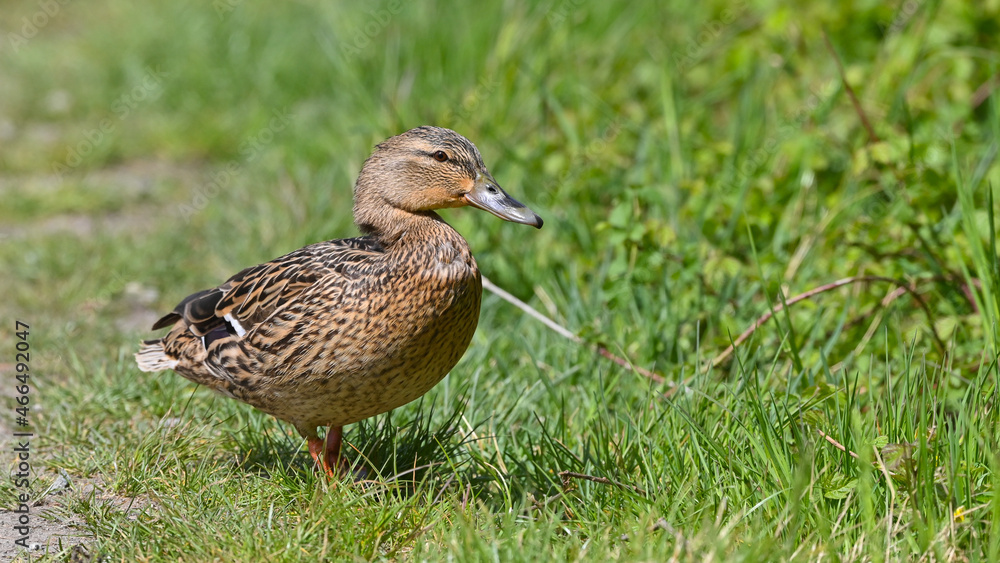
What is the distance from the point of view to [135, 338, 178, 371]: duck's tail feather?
3.85 meters

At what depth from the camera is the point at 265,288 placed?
370cm

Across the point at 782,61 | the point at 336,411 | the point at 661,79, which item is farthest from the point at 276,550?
the point at 782,61

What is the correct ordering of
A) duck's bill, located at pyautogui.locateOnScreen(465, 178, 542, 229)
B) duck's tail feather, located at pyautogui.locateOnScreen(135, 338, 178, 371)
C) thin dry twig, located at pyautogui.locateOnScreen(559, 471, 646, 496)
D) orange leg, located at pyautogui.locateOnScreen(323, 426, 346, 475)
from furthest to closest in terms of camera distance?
1. duck's tail feather, located at pyautogui.locateOnScreen(135, 338, 178, 371)
2. orange leg, located at pyautogui.locateOnScreen(323, 426, 346, 475)
3. duck's bill, located at pyautogui.locateOnScreen(465, 178, 542, 229)
4. thin dry twig, located at pyautogui.locateOnScreen(559, 471, 646, 496)

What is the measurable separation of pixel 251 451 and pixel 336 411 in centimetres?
52

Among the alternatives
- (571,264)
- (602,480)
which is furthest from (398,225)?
(571,264)

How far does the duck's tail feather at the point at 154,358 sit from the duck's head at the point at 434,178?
97cm

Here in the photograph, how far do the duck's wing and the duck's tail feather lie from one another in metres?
0.14

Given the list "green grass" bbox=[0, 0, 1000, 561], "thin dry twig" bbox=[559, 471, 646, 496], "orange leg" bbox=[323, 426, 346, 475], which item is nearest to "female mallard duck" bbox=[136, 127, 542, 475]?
"orange leg" bbox=[323, 426, 346, 475]

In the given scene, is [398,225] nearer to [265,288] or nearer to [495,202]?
[495,202]

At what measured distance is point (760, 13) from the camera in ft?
21.9

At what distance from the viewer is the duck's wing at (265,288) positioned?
3.56 m

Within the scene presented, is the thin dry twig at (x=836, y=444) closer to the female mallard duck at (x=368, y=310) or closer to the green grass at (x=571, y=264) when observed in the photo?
the green grass at (x=571, y=264)

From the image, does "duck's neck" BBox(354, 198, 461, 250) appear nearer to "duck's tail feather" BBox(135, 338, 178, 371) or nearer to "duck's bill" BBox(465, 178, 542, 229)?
"duck's bill" BBox(465, 178, 542, 229)

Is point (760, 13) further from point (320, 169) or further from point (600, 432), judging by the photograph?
point (600, 432)
